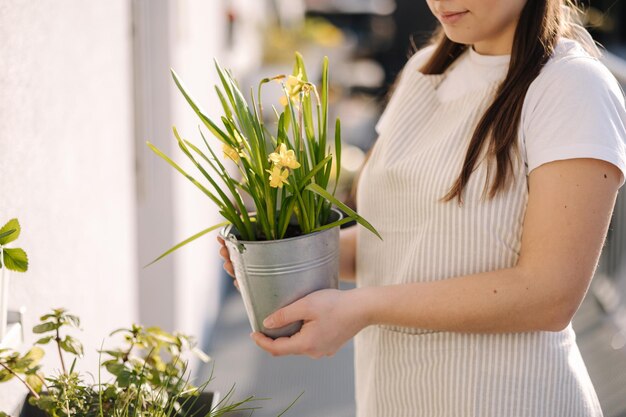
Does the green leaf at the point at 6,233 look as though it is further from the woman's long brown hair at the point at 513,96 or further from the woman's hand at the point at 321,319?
the woman's long brown hair at the point at 513,96

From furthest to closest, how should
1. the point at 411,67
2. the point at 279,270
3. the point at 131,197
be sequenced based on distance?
the point at 131,197 < the point at 411,67 < the point at 279,270

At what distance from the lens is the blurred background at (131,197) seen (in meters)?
1.32

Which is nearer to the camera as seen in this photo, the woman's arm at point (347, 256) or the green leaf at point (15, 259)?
the green leaf at point (15, 259)

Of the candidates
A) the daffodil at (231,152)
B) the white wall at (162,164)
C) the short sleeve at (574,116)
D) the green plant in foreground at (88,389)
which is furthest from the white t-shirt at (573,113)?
the white wall at (162,164)

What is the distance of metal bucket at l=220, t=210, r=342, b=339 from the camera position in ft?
3.85

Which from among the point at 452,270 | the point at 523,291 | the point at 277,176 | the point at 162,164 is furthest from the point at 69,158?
the point at 162,164

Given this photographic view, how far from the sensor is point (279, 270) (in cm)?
118

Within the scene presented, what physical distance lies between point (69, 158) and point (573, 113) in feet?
3.21

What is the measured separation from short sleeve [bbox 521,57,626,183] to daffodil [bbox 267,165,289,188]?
0.36m

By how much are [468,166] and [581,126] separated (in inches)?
7.2

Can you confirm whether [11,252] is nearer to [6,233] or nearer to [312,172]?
[6,233]

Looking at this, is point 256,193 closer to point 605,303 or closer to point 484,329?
point 484,329

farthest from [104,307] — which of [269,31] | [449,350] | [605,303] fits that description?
[269,31]

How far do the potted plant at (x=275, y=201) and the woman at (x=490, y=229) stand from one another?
0.04 meters
